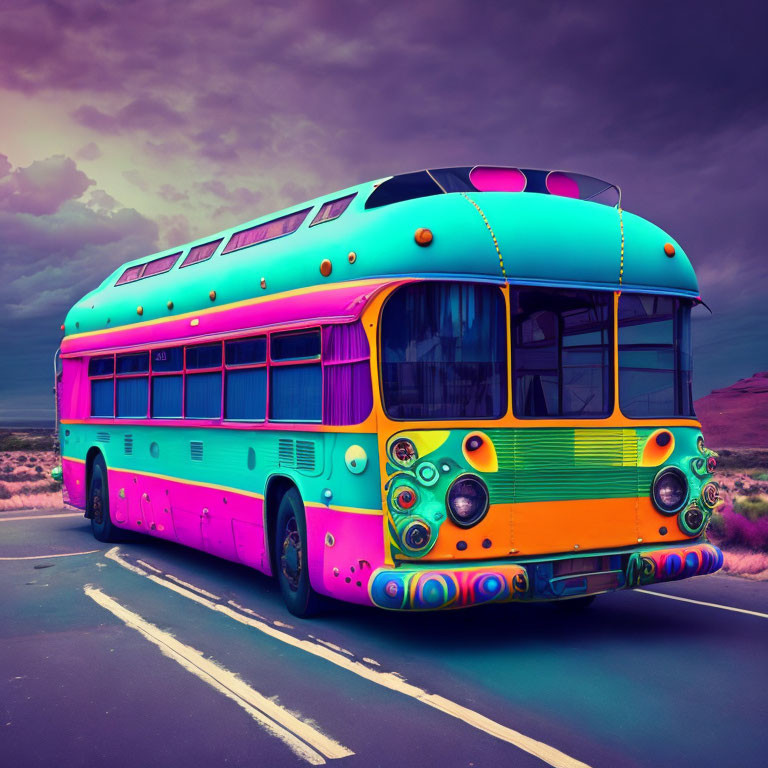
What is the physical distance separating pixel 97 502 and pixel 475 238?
9.12 metres

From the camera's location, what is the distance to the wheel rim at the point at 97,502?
14211 mm

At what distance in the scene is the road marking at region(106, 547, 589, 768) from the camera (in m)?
4.99

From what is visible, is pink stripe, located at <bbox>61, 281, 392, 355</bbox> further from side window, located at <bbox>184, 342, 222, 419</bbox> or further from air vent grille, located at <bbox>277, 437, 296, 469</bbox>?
air vent grille, located at <bbox>277, 437, 296, 469</bbox>

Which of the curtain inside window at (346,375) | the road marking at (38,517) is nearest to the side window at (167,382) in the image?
the curtain inside window at (346,375)

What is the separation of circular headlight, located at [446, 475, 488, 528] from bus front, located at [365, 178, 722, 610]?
0.03 feet

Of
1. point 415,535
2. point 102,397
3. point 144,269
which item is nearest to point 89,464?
point 102,397

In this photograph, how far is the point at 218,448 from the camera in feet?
33.0

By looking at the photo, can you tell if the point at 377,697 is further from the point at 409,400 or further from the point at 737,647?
the point at 737,647

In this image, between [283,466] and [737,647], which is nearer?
[737,647]

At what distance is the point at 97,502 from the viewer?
14.4 metres

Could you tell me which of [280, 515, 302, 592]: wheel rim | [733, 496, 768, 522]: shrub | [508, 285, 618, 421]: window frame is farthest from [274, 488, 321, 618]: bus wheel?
[733, 496, 768, 522]: shrub

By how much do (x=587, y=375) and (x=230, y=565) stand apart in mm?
5950

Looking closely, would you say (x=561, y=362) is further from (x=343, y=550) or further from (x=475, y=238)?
(x=343, y=550)

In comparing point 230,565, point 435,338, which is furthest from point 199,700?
point 230,565
